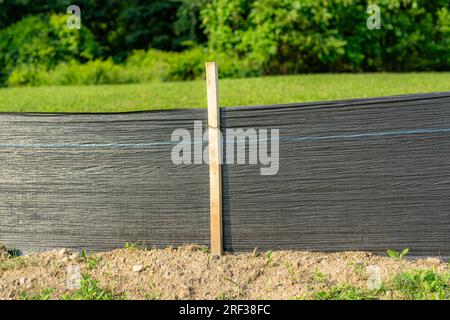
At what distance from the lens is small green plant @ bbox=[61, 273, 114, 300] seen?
15.2ft

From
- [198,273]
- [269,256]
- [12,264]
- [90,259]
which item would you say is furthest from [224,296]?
[12,264]

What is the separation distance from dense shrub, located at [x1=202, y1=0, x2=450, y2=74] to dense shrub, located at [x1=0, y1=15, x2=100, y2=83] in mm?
A: 3164

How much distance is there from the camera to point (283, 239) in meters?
5.25

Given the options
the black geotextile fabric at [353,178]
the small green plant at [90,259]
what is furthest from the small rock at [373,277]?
the small green plant at [90,259]

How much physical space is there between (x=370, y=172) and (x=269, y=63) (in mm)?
8257

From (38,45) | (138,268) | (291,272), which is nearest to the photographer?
(291,272)

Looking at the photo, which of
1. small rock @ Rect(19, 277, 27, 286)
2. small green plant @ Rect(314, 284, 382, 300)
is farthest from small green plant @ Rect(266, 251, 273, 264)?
small rock @ Rect(19, 277, 27, 286)

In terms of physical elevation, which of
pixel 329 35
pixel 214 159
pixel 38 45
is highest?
pixel 329 35

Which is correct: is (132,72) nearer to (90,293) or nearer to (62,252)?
(62,252)

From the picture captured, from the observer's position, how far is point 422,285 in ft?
15.2

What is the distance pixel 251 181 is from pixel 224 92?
4976 millimetres

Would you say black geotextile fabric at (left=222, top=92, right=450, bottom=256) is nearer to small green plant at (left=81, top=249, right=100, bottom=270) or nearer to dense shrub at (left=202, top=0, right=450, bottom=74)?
small green plant at (left=81, top=249, right=100, bottom=270)
